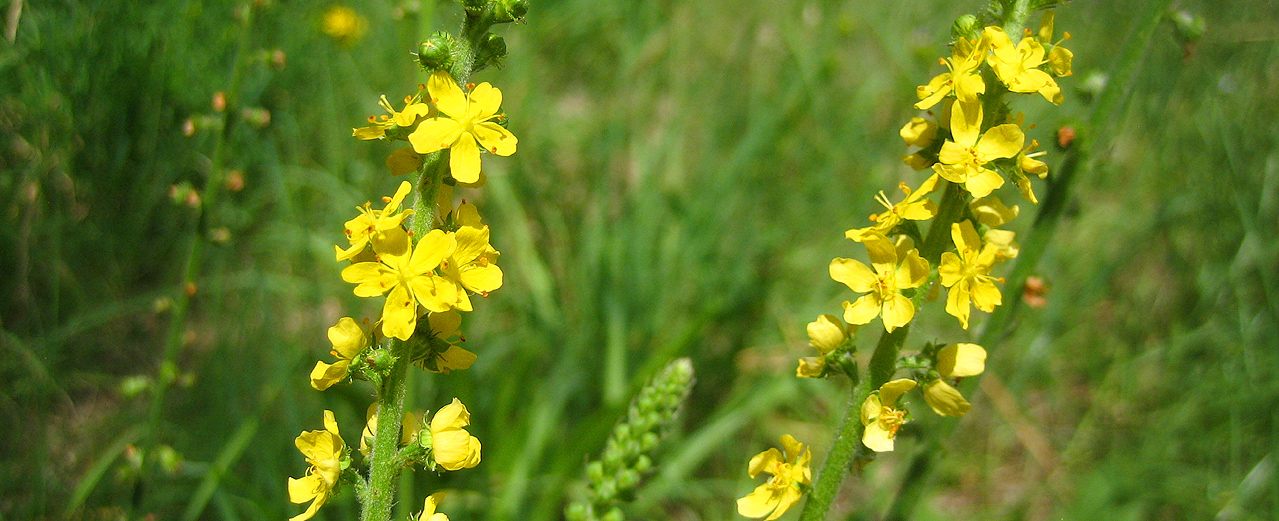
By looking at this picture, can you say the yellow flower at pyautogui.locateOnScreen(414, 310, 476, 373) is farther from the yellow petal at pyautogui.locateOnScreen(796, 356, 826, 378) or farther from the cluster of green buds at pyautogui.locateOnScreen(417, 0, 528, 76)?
the yellow petal at pyautogui.locateOnScreen(796, 356, 826, 378)

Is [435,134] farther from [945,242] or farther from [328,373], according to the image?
[945,242]

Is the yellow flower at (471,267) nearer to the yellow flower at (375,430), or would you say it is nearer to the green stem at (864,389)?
the yellow flower at (375,430)

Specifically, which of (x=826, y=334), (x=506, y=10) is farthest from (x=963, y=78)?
(x=506, y=10)

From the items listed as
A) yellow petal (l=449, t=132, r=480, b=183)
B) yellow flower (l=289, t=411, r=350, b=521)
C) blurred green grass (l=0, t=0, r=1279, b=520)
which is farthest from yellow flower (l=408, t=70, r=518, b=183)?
blurred green grass (l=0, t=0, r=1279, b=520)

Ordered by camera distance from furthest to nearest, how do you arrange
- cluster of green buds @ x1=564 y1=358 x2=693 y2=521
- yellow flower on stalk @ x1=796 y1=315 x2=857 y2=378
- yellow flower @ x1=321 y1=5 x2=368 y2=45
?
yellow flower @ x1=321 y1=5 x2=368 y2=45
cluster of green buds @ x1=564 y1=358 x2=693 y2=521
yellow flower on stalk @ x1=796 y1=315 x2=857 y2=378

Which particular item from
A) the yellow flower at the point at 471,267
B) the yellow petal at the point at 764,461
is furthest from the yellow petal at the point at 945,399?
the yellow flower at the point at 471,267

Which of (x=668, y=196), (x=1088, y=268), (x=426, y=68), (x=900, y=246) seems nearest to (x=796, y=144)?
(x=668, y=196)

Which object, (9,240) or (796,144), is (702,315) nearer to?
(796,144)

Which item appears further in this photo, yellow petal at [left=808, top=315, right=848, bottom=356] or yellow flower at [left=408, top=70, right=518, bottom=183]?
yellow petal at [left=808, top=315, right=848, bottom=356]
